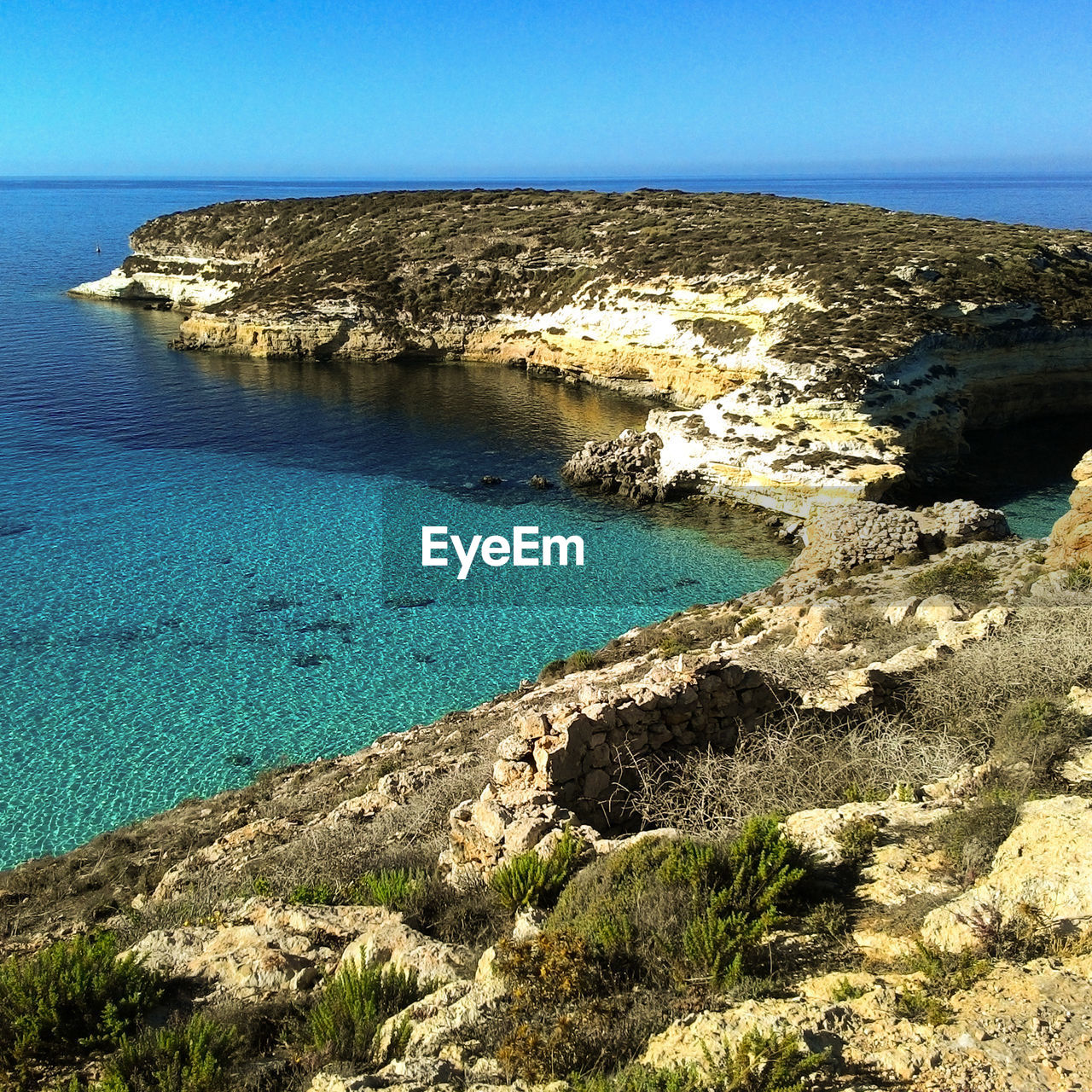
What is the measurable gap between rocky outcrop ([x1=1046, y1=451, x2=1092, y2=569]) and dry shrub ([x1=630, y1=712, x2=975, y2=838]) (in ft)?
29.4

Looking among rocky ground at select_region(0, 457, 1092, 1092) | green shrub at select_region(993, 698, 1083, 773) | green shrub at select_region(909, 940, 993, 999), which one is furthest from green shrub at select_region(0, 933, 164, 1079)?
green shrub at select_region(993, 698, 1083, 773)

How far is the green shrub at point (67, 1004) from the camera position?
6.37 metres

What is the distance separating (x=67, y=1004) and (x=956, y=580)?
17747 millimetres

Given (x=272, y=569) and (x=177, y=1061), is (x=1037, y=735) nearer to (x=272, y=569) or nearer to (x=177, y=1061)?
(x=177, y=1061)

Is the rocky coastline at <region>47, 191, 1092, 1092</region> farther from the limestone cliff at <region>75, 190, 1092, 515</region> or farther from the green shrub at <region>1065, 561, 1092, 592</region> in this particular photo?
the limestone cliff at <region>75, 190, 1092, 515</region>

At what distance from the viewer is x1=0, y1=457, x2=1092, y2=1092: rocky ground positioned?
5.52 metres

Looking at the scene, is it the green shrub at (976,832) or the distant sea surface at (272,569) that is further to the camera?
the distant sea surface at (272,569)

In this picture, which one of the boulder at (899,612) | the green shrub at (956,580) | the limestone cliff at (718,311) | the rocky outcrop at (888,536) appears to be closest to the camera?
the boulder at (899,612)

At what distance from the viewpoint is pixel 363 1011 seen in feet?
20.6

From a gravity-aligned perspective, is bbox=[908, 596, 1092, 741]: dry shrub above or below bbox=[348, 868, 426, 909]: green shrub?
above

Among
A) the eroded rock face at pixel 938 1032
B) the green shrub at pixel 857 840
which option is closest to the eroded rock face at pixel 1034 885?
the eroded rock face at pixel 938 1032

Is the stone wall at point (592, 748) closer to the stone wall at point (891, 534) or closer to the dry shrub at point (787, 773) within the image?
the dry shrub at point (787, 773)

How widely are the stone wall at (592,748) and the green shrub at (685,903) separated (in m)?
1.31

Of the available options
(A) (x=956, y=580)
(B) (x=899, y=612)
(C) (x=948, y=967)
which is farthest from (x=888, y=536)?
(C) (x=948, y=967)
